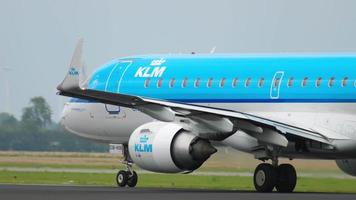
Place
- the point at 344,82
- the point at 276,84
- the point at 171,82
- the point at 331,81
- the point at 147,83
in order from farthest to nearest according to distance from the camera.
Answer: the point at 147,83 → the point at 171,82 → the point at 276,84 → the point at 331,81 → the point at 344,82

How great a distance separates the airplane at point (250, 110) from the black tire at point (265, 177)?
3 centimetres

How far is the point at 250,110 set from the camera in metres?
39.4

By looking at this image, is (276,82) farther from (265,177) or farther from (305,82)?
(265,177)

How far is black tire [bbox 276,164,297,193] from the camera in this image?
126 ft

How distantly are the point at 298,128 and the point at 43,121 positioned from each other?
7285 centimetres

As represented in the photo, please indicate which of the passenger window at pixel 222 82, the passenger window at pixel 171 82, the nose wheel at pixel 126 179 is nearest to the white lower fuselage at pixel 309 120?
the passenger window at pixel 222 82

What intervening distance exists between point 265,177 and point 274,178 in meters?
0.30

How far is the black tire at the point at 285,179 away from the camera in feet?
126

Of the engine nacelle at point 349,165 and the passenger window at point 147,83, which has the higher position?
the passenger window at point 147,83

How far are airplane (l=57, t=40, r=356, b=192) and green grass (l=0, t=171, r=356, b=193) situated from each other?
5.02 meters

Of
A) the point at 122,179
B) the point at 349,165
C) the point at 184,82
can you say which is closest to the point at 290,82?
the point at 349,165

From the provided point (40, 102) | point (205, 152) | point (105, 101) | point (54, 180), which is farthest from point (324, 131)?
point (40, 102)

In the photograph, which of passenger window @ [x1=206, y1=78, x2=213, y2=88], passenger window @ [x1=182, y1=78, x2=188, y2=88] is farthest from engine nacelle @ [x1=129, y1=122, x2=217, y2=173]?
passenger window @ [x1=182, y1=78, x2=188, y2=88]

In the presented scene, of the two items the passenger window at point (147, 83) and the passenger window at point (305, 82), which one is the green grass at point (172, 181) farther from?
the passenger window at point (305, 82)
